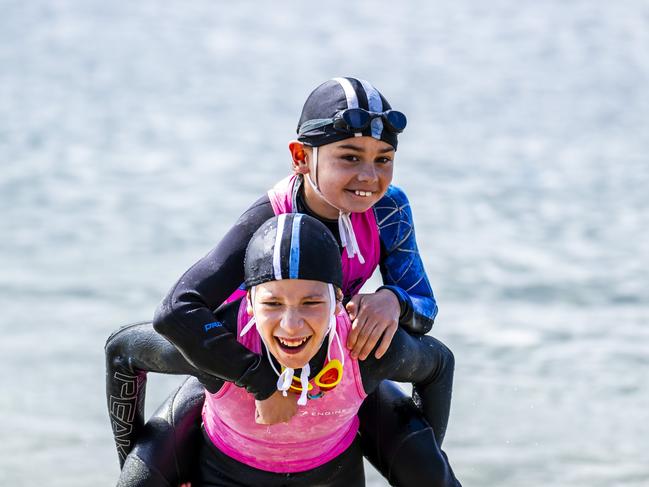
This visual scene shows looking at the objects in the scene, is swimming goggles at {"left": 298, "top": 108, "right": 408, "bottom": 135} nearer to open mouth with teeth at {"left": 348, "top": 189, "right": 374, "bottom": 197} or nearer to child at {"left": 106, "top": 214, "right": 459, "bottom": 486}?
open mouth with teeth at {"left": 348, "top": 189, "right": 374, "bottom": 197}

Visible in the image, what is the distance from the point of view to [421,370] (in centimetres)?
439

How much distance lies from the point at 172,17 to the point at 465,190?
9060 millimetres

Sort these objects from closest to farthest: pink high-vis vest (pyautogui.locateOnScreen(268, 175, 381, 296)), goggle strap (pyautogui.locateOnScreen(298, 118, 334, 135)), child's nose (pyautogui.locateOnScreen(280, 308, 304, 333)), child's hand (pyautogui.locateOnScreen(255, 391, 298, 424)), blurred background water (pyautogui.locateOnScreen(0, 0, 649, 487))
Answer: child's nose (pyautogui.locateOnScreen(280, 308, 304, 333))
child's hand (pyautogui.locateOnScreen(255, 391, 298, 424))
goggle strap (pyautogui.locateOnScreen(298, 118, 334, 135))
pink high-vis vest (pyautogui.locateOnScreen(268, 175, 381, 296))
blurred background water (pyautogui.locateOnScreen(0, 0, 649, 487))

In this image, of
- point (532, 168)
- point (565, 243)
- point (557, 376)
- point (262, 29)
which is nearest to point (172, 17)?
point (262, 29)

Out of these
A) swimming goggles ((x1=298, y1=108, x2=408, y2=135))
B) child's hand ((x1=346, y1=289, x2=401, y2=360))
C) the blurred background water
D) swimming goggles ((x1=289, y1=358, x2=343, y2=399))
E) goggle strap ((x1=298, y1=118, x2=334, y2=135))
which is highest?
swimming goggles ((x1=298, y1=108, x2=408, y2=135))

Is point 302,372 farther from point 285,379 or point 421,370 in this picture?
point 421,370

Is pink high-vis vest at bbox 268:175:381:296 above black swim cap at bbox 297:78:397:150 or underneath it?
underneath

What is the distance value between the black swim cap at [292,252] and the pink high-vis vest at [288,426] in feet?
0.80

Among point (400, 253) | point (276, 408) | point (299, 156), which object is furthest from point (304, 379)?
point (299, 156)

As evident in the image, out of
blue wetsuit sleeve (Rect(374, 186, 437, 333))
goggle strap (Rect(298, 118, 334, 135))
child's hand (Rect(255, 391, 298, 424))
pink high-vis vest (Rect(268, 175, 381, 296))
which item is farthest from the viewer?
blue wetsuit sleeve (Rect(374, 186, 437, 333))

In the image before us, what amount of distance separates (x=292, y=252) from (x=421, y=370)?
2.62 ft

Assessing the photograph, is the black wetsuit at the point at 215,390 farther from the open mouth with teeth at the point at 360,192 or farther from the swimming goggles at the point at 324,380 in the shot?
the open mouth with teeth at the point at 360,192

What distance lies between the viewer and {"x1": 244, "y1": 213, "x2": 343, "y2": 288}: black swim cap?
3.84 meters

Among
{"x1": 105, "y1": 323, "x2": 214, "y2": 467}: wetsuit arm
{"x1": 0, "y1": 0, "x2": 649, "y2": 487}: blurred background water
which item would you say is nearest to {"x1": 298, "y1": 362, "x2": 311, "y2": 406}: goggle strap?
{"x1": 105, "y1": 323, "x2": 214, "y2": 467}: wetsuit arm
